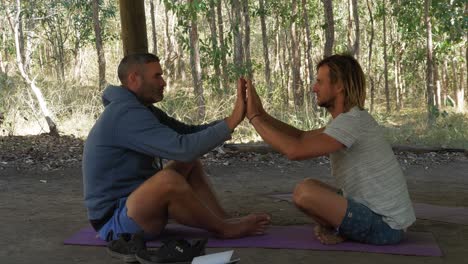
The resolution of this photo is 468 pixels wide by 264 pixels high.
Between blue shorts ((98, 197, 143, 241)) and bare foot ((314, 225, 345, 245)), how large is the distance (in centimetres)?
97

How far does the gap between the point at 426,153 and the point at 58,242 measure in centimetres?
515

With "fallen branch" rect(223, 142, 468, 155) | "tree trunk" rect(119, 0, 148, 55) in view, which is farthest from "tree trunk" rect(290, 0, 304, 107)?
"tree trunk" rect(119, 0, 148, 55)

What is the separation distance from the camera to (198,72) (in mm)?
10656

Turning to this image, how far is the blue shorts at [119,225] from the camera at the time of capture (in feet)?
10.9

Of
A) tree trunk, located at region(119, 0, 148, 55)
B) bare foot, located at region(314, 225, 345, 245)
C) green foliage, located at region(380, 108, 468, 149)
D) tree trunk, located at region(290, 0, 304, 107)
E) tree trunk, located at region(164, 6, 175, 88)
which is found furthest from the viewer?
tree trunk, located at region(164, 6, 175, 88)

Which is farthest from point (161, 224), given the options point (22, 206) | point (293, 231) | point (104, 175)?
point (22, 206)

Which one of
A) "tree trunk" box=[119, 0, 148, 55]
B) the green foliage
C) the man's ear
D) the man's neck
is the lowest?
the green foliage

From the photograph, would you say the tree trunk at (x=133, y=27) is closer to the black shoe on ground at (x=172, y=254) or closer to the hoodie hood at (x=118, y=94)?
the hoodie hood at (x=118, y=94)

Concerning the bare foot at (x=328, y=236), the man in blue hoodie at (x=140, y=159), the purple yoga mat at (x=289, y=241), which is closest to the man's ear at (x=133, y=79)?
the man in blue hoodie at (x=140, y=159)

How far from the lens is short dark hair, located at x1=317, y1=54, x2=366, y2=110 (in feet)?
10.9

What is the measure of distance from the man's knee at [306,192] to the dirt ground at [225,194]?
0.26 meters

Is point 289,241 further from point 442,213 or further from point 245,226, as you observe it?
point 442,213

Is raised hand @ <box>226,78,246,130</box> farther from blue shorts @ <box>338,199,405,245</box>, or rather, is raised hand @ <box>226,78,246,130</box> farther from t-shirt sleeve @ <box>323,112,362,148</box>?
blue shorts @ <box>338,199,405,245</box>

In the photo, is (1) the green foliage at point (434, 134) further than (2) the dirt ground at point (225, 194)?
Yes
